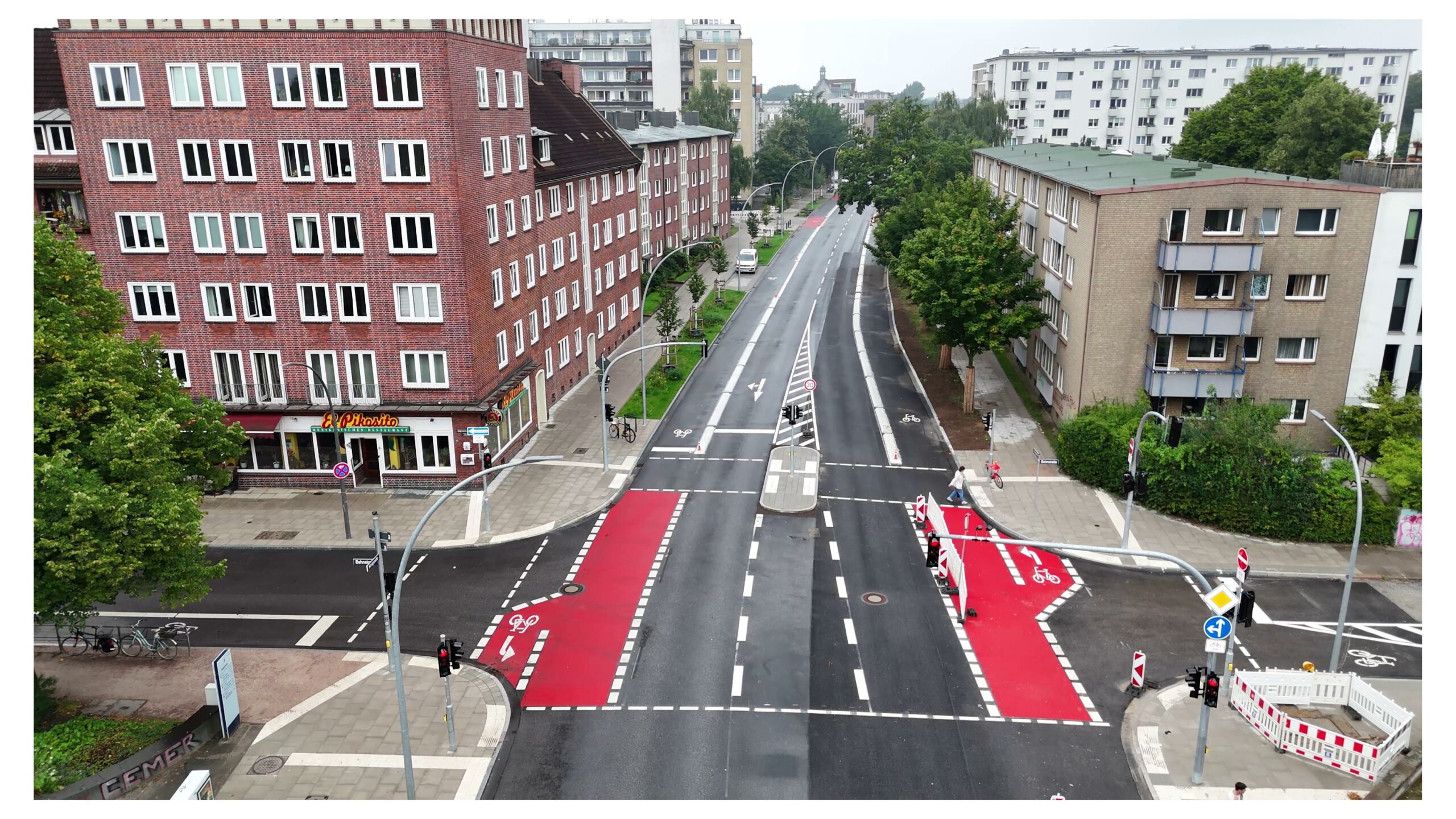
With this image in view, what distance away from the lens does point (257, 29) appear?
34.3 m

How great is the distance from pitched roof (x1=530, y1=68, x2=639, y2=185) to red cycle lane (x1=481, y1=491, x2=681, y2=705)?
2166cm

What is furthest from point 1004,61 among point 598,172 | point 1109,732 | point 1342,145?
point 1109,732

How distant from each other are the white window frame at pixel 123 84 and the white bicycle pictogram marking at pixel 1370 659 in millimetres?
45693

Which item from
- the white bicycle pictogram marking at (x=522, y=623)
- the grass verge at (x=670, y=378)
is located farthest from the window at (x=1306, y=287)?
the white bicycle pictogram marking at (x=522, y=623)

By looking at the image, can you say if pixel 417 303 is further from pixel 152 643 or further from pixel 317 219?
pixel 152 643

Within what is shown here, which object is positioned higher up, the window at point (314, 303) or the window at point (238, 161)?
the window at point (238, 161)

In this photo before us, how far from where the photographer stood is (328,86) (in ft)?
115

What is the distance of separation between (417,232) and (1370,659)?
35.6 meters

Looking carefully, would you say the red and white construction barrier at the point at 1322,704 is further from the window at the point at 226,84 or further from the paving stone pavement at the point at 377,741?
the window at the point at 226,84

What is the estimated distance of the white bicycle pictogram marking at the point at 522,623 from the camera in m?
28.3

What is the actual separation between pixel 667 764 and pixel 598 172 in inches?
1625

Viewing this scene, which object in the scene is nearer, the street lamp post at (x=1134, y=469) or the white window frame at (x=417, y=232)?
the street lamp post at (x=1134, y=469)

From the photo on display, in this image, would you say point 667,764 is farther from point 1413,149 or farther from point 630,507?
point 1413,149

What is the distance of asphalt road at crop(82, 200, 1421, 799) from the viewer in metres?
21.9
